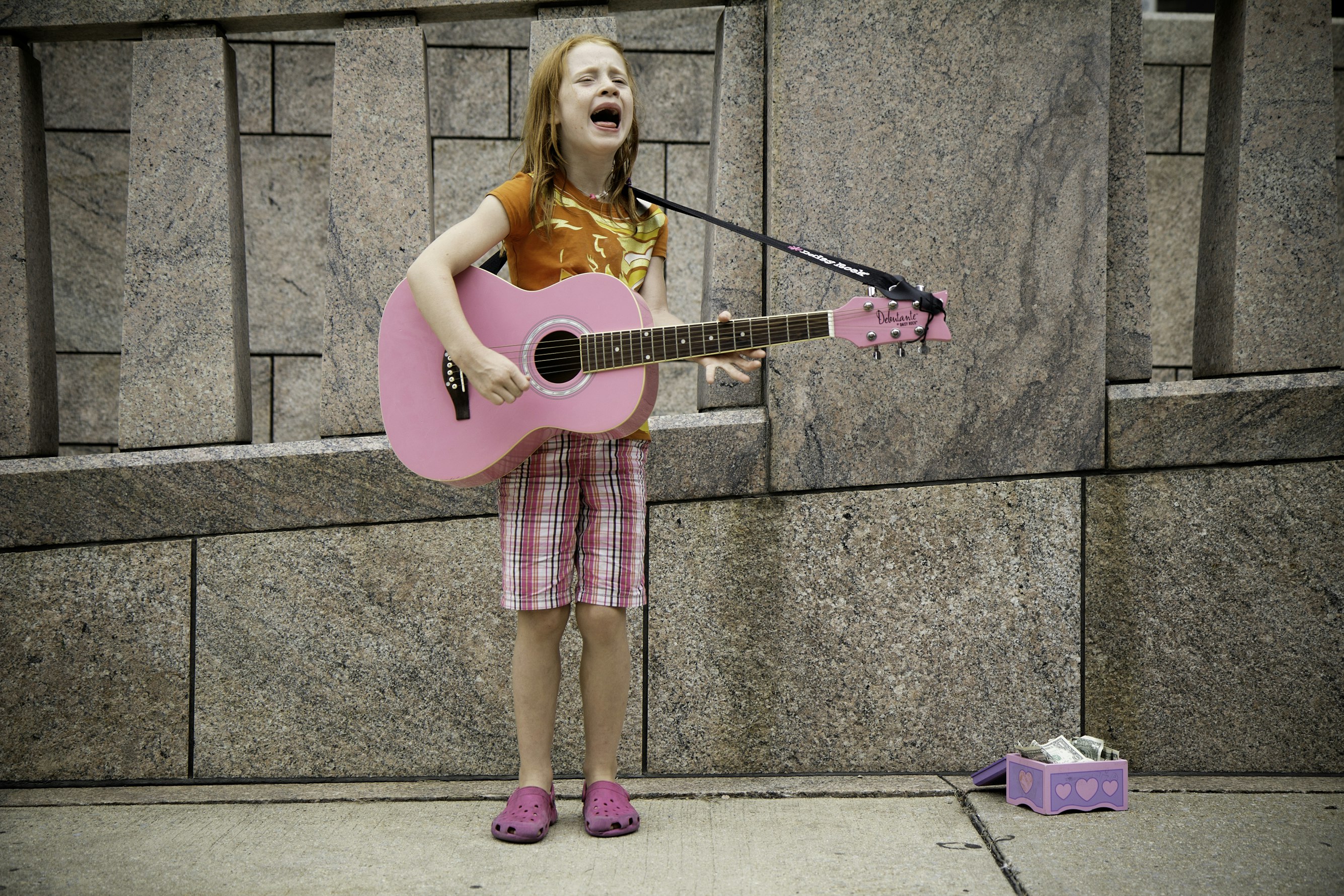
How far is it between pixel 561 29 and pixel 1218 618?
113 inches

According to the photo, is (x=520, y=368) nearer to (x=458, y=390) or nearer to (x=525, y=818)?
(x=458, y=390)

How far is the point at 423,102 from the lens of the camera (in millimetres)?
3441

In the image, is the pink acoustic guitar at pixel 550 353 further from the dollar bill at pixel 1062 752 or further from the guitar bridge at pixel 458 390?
the dollar bill at pixel 1062 752

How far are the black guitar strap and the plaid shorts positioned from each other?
0.58 meters

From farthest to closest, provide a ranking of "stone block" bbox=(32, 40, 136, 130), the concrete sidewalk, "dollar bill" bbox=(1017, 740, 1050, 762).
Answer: "stone block" bbox=(32, 40, 136, 130), "dollar bill" bbox=(1017, 740, 1050, 762), the concrete sidewalk

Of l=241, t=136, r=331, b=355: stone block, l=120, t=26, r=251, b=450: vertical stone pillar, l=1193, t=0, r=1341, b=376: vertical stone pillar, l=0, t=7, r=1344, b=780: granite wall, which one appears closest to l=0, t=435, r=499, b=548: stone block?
l=0, t=7, r=1344, b=780: granite wall

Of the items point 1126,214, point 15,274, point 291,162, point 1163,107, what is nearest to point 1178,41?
point 1163,107

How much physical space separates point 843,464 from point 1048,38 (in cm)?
155

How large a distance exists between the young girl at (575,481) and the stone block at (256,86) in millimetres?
2800

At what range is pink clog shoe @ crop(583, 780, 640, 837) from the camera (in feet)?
9.01

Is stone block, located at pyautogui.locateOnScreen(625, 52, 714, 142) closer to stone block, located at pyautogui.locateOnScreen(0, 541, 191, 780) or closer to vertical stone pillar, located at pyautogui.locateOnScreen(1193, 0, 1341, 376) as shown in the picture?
vertical stone pillar, located at pyautogui.locateOnScreen(1193, 0, 1341, 376)

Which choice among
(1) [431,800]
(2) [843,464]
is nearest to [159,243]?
(1) [431,800]

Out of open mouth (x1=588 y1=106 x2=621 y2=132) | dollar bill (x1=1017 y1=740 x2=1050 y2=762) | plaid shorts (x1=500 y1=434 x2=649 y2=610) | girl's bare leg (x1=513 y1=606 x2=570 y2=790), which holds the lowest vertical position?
dollar bill (x1=1017 y1=740 x2=1050 y2=762)

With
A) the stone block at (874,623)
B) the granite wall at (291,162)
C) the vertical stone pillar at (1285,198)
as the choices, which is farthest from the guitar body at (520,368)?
the granite wall at (291,162)
